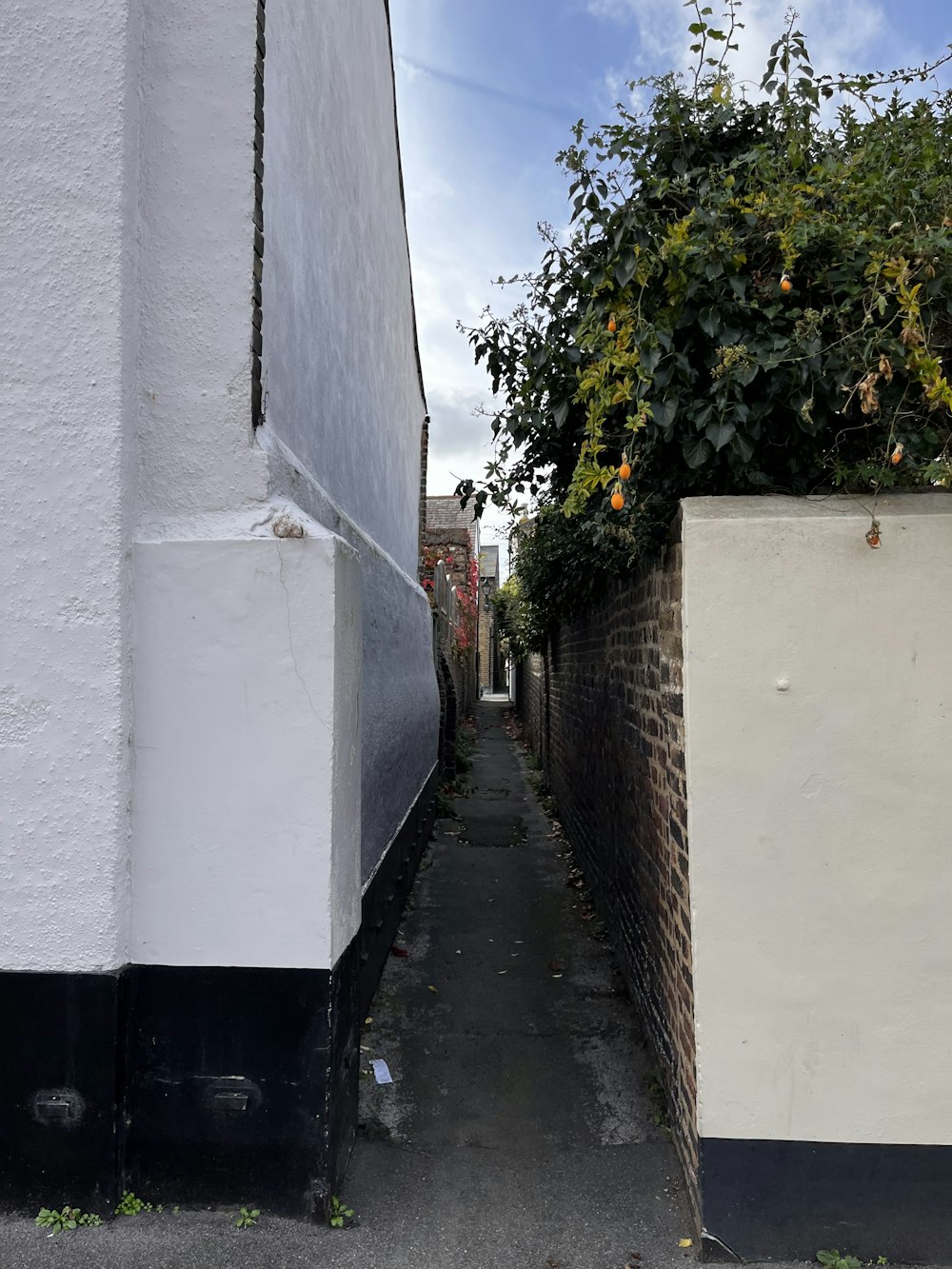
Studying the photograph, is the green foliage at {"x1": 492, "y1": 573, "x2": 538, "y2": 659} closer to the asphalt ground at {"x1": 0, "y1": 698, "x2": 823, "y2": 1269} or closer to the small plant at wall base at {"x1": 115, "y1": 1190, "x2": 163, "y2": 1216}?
the asphalt ground at {"x1": 0, "y1": 698, "x2": 823, "y2": 1269}

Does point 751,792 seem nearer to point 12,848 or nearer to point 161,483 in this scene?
point 161,483

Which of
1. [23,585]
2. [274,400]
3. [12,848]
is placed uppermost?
[274,400]

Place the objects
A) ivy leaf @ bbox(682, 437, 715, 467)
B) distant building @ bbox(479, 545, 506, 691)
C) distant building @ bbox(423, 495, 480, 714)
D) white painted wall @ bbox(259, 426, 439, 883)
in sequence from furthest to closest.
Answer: distant building @ bbox(479, 545, 506, 691) < distant building @ bbox(423, 495, 480, 714) < white painted wall @ bbox(259, 426, 439, 883) < ivy leaf @ bbox(682, 437, 715, 467)

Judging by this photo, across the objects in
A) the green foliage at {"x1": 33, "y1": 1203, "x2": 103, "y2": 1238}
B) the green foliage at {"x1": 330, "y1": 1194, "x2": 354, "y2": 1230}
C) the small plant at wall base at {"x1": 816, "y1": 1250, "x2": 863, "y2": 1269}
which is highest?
the green foliage at {"x1": 33, "y1": 1203, "x2": 103, "y2": 1238}

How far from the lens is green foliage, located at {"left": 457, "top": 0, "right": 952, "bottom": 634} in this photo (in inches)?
106

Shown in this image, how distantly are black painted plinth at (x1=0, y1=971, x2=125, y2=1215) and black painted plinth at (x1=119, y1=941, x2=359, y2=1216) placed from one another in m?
0.09

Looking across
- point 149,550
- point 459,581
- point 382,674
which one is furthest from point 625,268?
point 459,581

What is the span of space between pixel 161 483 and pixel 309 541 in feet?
1.88

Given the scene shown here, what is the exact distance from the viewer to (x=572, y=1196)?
294cm

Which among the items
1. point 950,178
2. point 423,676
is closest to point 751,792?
point 950,178

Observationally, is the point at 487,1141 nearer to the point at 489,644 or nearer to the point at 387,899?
the point at 387,899

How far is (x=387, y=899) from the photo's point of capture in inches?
198

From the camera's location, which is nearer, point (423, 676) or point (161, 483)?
point (161, 483)

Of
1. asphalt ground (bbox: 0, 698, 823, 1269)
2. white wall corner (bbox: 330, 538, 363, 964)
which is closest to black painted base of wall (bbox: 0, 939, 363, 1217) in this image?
asphalt ground (bbox: 0, 698, 823, 1269)
